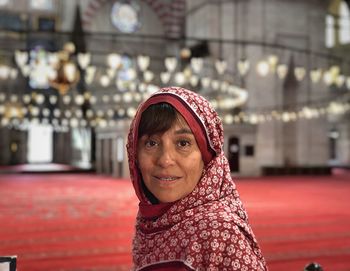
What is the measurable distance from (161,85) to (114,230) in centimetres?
1418

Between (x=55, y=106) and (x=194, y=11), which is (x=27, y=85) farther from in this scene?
(x=194, y=11)

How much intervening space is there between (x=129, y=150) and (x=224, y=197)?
29 centimetres

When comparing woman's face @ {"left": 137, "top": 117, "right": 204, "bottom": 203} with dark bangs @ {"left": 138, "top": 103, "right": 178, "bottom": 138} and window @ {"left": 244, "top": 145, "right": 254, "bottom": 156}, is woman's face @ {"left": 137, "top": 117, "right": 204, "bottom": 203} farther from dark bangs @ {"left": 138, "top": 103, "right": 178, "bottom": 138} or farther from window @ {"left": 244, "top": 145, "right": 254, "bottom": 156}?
window @ {"left": 244, "top": 145, "right": 254, "bottom": 156}

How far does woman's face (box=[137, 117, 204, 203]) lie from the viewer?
117 centimetres

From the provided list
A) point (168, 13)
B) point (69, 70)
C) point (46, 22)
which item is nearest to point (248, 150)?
point (69, 70)

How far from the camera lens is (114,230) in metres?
5.48

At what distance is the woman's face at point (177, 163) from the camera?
117 cm

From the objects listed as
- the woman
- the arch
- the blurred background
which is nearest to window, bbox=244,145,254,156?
the blurred background

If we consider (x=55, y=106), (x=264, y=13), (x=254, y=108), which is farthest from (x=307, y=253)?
(x=55, y=106)

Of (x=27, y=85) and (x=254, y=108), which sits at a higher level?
(x=27, y=85)

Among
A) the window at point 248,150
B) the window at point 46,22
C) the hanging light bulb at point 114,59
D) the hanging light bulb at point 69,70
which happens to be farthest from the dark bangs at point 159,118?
the window at point 46,22

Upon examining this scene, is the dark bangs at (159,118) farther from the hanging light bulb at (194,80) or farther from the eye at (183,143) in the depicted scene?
the hanging light bulb at (194,80)

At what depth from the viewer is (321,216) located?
6566mm

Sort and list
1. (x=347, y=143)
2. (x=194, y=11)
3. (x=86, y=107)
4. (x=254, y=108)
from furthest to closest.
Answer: (x=347, y=143) < (x=86, y=107) < (x=194, y=11) < (x=254, y=108)
